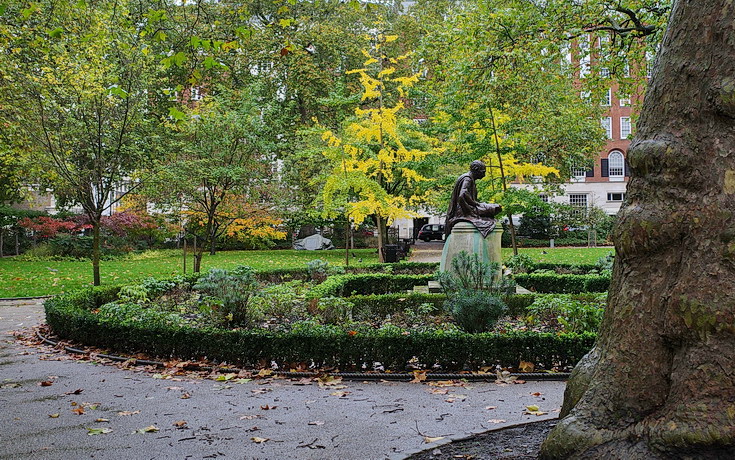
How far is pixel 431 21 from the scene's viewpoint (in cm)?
2797

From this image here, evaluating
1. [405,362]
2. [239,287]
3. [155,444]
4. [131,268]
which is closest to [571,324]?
[405,362]

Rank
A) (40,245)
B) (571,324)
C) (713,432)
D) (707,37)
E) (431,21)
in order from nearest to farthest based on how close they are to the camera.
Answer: (713,432)
(707,37)
(571,324)
(40,245)
(431,21)

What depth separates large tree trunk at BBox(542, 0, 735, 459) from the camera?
2742 mm

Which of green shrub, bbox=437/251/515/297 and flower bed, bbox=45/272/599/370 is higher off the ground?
green shrub, bbox=437/251/515/297

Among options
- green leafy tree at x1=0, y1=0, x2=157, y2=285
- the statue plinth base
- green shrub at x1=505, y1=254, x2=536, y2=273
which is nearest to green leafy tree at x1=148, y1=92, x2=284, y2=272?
green leafy tree at x1=0, y1=0, x2=157, y2=285

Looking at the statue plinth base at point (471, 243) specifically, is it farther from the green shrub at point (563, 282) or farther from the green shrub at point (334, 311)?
the green shrub at point (334, 311)

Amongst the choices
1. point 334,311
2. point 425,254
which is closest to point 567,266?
point 334,311

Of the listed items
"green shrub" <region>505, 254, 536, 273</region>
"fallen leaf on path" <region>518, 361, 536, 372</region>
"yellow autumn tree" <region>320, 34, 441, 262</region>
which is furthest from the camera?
"yellow autumn tree" <region>320, 34, 441, 262</region>

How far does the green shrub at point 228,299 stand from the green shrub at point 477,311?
3353 mm

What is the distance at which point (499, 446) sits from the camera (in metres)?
4.15

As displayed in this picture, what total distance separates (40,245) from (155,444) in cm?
2523

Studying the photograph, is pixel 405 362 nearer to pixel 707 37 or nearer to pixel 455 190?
pixel 707 37

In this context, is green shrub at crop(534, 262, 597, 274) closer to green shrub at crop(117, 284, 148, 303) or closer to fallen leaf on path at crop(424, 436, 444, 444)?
green shrub at crop(117, 284, 148, 303)

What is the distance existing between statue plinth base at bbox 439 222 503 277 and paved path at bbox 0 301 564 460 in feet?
19.7
